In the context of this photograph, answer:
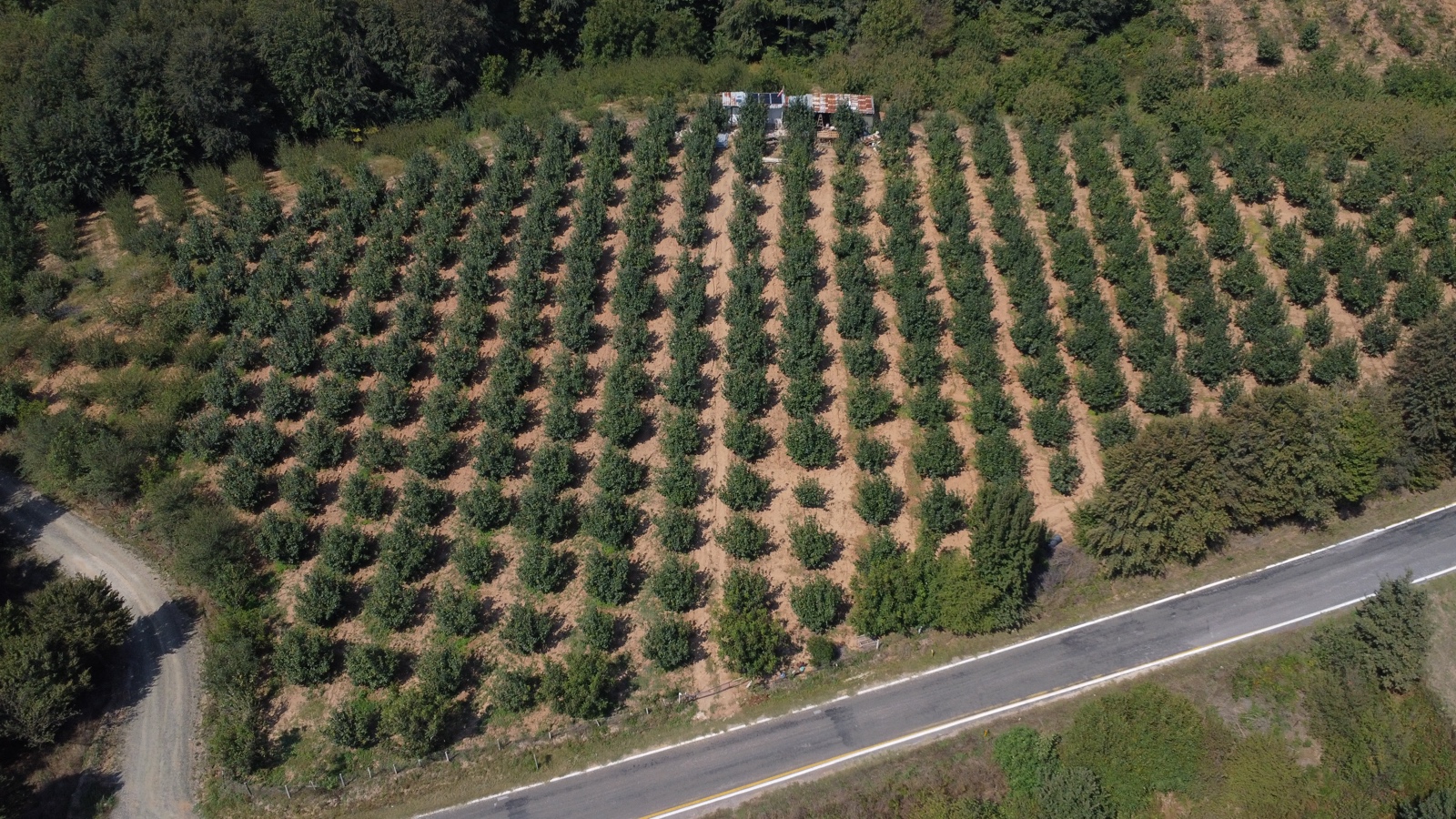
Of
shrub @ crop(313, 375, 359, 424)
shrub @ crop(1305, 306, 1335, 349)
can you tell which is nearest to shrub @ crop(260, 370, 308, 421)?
shrub @ crop(313, 375, 359, 424)

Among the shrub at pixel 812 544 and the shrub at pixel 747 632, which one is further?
the shrub at pixel 812 544

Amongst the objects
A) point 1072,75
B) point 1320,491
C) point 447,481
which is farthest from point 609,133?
point 1320,491

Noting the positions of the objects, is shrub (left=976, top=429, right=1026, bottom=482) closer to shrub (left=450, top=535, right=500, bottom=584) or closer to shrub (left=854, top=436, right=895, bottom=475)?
shrub (left=854, top=436, right=895, bottom=475)

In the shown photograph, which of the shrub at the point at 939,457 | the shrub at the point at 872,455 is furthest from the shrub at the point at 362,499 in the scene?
the shrub at the point at 939,457

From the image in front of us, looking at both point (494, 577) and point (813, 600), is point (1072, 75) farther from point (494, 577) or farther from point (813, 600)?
point (494, 577)

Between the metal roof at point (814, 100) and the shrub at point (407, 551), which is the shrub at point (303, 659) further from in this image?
the metal roof at point (814, 100)

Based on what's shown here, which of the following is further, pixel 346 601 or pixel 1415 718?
pixel 346 601
